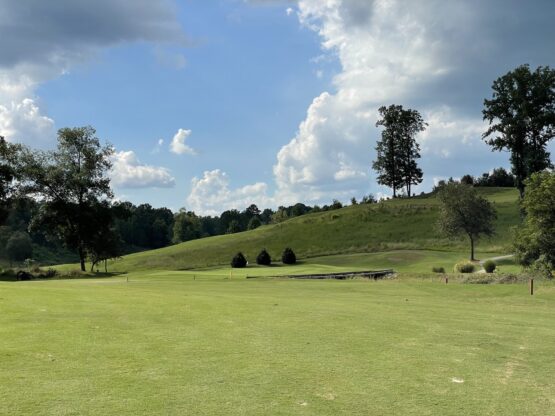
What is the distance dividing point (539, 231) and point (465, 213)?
26687mm

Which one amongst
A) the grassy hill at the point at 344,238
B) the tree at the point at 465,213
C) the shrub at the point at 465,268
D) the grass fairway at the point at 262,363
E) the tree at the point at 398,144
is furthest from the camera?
the tree at the point at 398,144

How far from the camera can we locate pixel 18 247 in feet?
431

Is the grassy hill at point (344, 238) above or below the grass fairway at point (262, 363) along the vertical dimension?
above

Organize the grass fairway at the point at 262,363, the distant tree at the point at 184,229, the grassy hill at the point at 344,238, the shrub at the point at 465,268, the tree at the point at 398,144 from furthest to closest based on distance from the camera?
the distant tree at the point at 184,229
the tree at the point at 398,144
the grassy hill at the point at 344,238
the shrub at the point at 465,268
the grass fairway at the point at 262,363

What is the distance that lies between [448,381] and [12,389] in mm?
6504

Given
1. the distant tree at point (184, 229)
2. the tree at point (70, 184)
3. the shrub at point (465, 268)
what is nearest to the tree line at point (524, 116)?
the shrub at point (465, 268)

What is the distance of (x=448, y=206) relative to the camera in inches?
2557

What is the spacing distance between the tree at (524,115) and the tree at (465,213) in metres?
12.2

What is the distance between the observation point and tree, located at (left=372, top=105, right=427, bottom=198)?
375ft

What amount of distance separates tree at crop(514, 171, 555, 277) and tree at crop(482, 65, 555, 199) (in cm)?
3613

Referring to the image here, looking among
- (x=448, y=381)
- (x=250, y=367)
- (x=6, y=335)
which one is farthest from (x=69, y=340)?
(x=448, y=381)

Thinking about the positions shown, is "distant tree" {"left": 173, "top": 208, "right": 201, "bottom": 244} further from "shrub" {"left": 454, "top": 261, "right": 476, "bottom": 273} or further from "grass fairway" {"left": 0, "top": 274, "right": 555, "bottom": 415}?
"grass fairway" {"left": 0, "top": 274, "right": 555, "bottom": 415}

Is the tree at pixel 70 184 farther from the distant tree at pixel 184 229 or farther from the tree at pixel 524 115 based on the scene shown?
the distant tree at pixel 184 229

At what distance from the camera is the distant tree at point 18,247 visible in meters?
130
